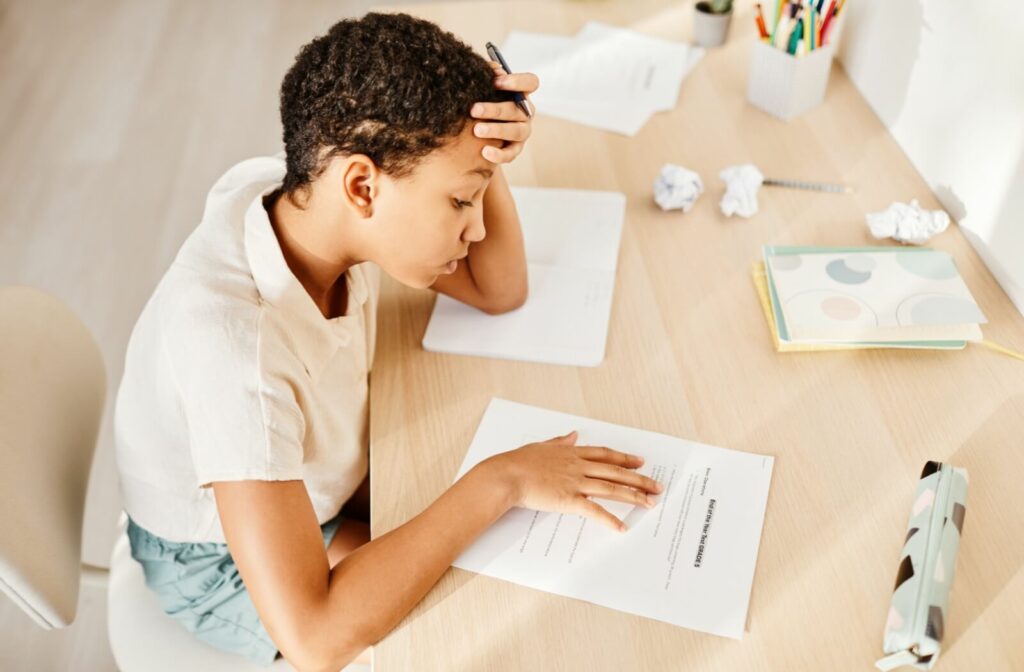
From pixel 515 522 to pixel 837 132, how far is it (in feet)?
2.64

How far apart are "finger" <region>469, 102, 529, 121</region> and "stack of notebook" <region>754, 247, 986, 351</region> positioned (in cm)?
38

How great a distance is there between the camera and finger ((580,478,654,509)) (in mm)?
864

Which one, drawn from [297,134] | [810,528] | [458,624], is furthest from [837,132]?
[458,624]

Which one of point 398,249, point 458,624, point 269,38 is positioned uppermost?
point 398,249

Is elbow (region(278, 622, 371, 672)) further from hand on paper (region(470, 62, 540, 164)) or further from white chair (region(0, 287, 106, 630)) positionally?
hand on paper (region(470, 62, 540, 164))

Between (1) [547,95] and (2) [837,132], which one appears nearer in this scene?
(2) [837,132]

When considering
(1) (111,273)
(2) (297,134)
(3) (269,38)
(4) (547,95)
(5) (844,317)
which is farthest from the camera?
(3) (269,38)

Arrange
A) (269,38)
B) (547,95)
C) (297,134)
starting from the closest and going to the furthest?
(297,134) < (547,95) < (269,38)

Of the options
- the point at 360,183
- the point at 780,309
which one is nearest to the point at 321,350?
the point at 360,183

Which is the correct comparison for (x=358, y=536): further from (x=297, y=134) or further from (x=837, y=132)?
(x=837, y=132)

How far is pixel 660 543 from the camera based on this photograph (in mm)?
837

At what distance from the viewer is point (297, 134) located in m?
0.88

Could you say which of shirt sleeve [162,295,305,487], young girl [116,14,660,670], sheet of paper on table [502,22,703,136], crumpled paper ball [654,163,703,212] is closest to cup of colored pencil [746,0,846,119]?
sheet of paper on table [502,22,703,136]

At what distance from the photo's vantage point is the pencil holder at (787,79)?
1.30 metres
